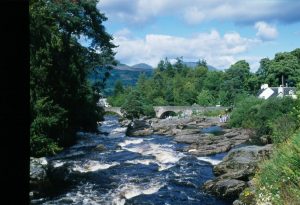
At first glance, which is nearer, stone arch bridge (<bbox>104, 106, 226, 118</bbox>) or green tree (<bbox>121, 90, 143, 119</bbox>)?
green tree (<bbox>121, 90, 143, 119</bbox>)

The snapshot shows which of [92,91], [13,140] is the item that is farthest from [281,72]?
[13,140]

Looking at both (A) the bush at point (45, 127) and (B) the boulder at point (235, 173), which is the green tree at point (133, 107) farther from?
(B) the boulder at point (235, 173)

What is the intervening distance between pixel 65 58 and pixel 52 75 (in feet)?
7.52

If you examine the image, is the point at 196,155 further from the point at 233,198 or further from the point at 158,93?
the point at 158,93

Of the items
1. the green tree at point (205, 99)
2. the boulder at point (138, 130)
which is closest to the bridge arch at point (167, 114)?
the green tree at point (205, 99)

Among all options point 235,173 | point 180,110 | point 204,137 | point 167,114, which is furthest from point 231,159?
point 167,114

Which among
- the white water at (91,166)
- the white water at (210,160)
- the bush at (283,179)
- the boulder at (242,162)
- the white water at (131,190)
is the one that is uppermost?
the bush at (283,179)

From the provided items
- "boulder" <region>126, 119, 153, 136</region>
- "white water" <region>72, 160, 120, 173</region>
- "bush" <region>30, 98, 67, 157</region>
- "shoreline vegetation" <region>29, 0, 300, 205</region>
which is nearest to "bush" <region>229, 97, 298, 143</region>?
"shoreline vegetation" <region>29, 0, 300, 205</region>

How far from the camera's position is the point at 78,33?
37.9 metres

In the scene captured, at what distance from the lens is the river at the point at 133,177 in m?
18.7

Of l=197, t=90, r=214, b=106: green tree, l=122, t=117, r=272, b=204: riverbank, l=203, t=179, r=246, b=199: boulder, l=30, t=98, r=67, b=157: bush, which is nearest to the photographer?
l=203, t=179, r=246, b=199: boulder

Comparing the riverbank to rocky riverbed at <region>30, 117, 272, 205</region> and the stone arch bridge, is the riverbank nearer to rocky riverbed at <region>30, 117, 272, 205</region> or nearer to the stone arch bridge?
rocky riverbed at <region>30, 117, 272, 205</region>

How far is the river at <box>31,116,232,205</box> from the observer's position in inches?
735

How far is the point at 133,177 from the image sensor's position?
23.2m
